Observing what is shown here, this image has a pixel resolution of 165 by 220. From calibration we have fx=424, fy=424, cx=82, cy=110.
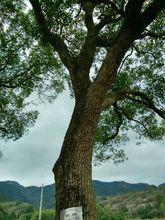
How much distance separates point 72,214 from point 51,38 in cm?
598

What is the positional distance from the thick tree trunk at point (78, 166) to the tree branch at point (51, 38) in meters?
2.23

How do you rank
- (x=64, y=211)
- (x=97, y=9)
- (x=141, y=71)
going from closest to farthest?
(x=64, y=211), (x=97, y=9), (x=141, y=71)

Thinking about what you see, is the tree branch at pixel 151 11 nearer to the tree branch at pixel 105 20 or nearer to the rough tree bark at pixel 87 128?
the rough tree bark at pixel 87 128

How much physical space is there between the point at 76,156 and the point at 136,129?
14160 mm

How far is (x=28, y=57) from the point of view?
24047 millimetres

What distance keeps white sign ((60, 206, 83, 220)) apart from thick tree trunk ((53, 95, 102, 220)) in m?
0.15

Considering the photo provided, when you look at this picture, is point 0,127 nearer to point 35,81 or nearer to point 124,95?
point 35,81

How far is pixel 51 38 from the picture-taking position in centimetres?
1316

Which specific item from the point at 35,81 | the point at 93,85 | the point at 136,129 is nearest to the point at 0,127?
the point at 35,81

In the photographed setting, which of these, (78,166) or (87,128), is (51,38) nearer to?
(87,128)

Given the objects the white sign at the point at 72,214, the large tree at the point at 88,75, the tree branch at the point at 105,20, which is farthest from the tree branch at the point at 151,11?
the tree branch at the point at 105,20

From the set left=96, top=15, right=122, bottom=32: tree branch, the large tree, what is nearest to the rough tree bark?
the large tree

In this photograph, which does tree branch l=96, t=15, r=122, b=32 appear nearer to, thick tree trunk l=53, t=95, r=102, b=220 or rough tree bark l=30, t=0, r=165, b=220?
rough tree bark l=30, t=0, r=165, b=220

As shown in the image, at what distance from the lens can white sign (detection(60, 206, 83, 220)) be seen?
30.2ft
